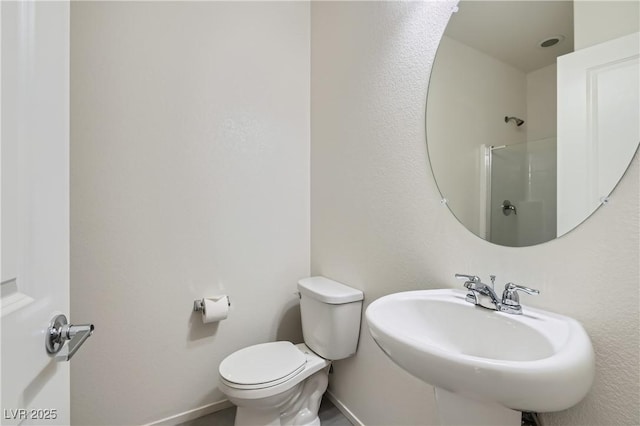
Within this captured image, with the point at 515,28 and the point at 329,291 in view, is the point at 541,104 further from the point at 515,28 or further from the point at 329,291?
the point at 329,291

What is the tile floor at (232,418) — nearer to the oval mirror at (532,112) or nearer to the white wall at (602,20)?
the oval mirror at (532,112)

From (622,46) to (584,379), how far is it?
77 centimetres

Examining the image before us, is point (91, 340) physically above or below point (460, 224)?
below

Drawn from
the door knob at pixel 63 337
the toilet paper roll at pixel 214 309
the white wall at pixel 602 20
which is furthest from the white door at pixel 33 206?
the white wall at pixel 602 20

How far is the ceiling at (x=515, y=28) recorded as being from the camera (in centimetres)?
81

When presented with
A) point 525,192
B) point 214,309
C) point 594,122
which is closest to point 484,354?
point 525,192

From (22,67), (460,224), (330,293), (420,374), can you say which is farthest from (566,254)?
(22,67)

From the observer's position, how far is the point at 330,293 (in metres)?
1.42

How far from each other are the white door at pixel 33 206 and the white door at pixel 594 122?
44.8 inches

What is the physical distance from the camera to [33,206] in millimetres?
437

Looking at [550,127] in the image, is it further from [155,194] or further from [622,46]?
[155,194]

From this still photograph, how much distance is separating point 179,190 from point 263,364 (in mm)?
979

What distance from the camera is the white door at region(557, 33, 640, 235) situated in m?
0.67

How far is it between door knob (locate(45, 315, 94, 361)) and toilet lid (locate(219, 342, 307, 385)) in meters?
0.85
